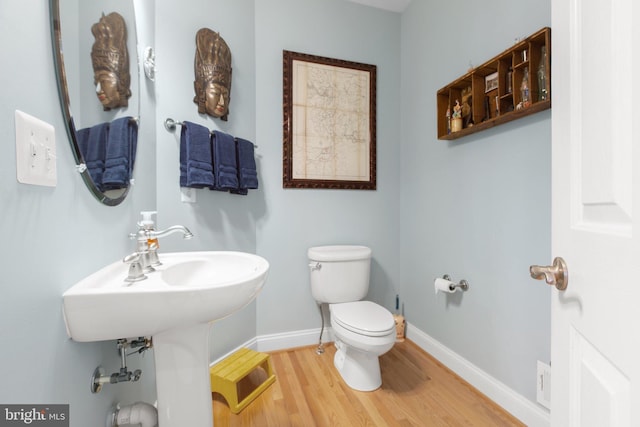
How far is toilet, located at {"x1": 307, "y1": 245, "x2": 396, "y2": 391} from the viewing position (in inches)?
54.6

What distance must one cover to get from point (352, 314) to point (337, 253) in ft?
1.33

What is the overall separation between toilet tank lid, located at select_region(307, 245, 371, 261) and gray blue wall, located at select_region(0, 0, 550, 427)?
13 centimetres

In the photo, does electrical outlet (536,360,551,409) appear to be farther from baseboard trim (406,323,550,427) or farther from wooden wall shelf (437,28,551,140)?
wooden wall shelf (437,28,551,140)

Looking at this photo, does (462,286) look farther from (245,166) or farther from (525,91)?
(245,166)

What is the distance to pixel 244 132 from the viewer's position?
1.75 meters

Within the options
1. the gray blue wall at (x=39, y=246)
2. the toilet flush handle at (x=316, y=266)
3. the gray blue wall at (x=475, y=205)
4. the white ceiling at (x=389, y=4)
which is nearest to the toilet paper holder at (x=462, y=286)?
the gray blue wall at (x=475, y=205)

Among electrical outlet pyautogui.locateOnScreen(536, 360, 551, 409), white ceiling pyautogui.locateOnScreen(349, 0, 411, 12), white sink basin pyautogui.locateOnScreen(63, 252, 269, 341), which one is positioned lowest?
electrical outlet pyautogui.locateOnScreen(536, 360, 551, 409)

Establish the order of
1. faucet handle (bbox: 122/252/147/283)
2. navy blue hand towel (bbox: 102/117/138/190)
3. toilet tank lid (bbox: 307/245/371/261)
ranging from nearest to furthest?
faucet handle (bbox: 122/252/147/283) < navy blue hand towel (bbox: 102/117/138/190) < toilet tank lid (bbox: 307/245/371/261)

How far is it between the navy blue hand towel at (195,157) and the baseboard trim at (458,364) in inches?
41.6

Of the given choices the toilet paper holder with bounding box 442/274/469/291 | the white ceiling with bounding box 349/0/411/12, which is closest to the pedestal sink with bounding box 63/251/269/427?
the toilet paper holder with bounding box 442/274/469/291

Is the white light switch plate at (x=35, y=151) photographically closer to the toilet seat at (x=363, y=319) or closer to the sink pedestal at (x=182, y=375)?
the sink pedestal at (x=182, y=375)

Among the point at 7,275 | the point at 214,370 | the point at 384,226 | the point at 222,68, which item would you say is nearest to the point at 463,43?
the point at 384,226

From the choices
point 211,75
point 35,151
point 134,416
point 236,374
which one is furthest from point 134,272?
point 211,75

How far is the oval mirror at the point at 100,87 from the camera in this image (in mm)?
665
